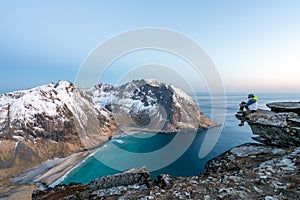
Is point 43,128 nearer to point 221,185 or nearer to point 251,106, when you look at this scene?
point 251,106

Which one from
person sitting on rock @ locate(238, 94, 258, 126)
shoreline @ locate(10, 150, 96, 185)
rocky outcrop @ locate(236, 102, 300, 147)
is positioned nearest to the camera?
rocky outcrop @ locate(236, 102, 300, 147)

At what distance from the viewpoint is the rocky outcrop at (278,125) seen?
1117 cm

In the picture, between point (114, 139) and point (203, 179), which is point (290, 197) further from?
point (114, 139)

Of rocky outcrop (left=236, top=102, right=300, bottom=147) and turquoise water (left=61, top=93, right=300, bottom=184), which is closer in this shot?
rocky outcrop (left=236, top=102, right=300, bottom=147)

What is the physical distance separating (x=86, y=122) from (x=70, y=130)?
23.2 metres

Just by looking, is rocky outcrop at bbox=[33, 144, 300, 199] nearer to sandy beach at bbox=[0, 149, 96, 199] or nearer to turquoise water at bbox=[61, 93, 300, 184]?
turquoise water at bbox=[61, 93, 300, 184]

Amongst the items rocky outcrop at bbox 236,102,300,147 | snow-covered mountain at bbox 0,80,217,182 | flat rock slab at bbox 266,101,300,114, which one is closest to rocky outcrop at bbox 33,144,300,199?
rocky outcrop at bbox 236,102,300,147

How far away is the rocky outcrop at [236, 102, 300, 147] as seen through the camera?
1117 centimetres

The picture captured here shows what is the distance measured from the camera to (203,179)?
7145mm

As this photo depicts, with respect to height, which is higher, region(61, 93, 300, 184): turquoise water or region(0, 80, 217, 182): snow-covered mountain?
region(0, 80, 217, 182): snow-covered mountain

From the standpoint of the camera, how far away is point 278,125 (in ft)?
38.4

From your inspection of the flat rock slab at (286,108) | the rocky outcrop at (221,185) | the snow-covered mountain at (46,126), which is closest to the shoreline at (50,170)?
the snow-covered mountain at (46,126)

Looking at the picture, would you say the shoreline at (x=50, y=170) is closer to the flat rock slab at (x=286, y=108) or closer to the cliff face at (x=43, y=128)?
the cliff face at (x=43, y=128)

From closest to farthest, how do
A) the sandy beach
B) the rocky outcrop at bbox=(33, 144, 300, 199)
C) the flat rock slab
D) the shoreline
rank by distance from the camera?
the rocky outcrop at bbox=(33, 144, 300, 199) < the flat rock slab < the sandy beach < the shoreline
